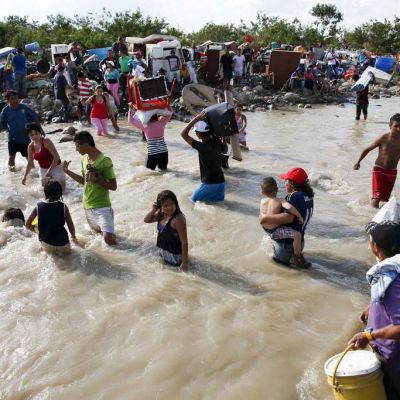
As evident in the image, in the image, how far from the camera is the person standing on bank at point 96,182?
5633 millimetres

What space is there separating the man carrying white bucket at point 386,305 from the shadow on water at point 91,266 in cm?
296

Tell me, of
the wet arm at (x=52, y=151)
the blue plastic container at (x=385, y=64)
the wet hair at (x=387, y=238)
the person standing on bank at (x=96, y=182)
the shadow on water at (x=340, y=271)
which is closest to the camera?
the wet hair at (x=387, y=238)

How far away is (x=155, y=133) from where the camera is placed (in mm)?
8562

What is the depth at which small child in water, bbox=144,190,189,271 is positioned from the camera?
490 cm

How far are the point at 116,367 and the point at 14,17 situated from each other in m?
32.7

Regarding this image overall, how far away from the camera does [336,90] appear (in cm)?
2230

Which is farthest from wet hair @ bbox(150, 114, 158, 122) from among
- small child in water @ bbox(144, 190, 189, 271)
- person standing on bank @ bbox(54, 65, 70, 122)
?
person standing on bank @ bbox(54, 65, 70, 122)

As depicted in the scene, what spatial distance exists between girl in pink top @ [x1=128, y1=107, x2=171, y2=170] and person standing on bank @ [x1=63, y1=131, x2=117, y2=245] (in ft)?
9.06

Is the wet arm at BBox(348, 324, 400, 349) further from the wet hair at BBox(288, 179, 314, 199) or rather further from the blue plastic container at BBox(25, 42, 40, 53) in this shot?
the blue plastic container at BBox(25, 42, 40, 53)

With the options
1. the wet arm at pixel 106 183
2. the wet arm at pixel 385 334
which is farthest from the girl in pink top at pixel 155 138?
the wet arm at pixel 385 334

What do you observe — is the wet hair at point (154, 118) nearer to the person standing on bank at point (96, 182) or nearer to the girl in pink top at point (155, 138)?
the girl in pink top at point (155, 138)

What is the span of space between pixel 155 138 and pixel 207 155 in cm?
192

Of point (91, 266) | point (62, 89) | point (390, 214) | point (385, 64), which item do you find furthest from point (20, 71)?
point (385, 64)

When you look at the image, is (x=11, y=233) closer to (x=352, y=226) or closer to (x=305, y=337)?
(x=305, y=337)
